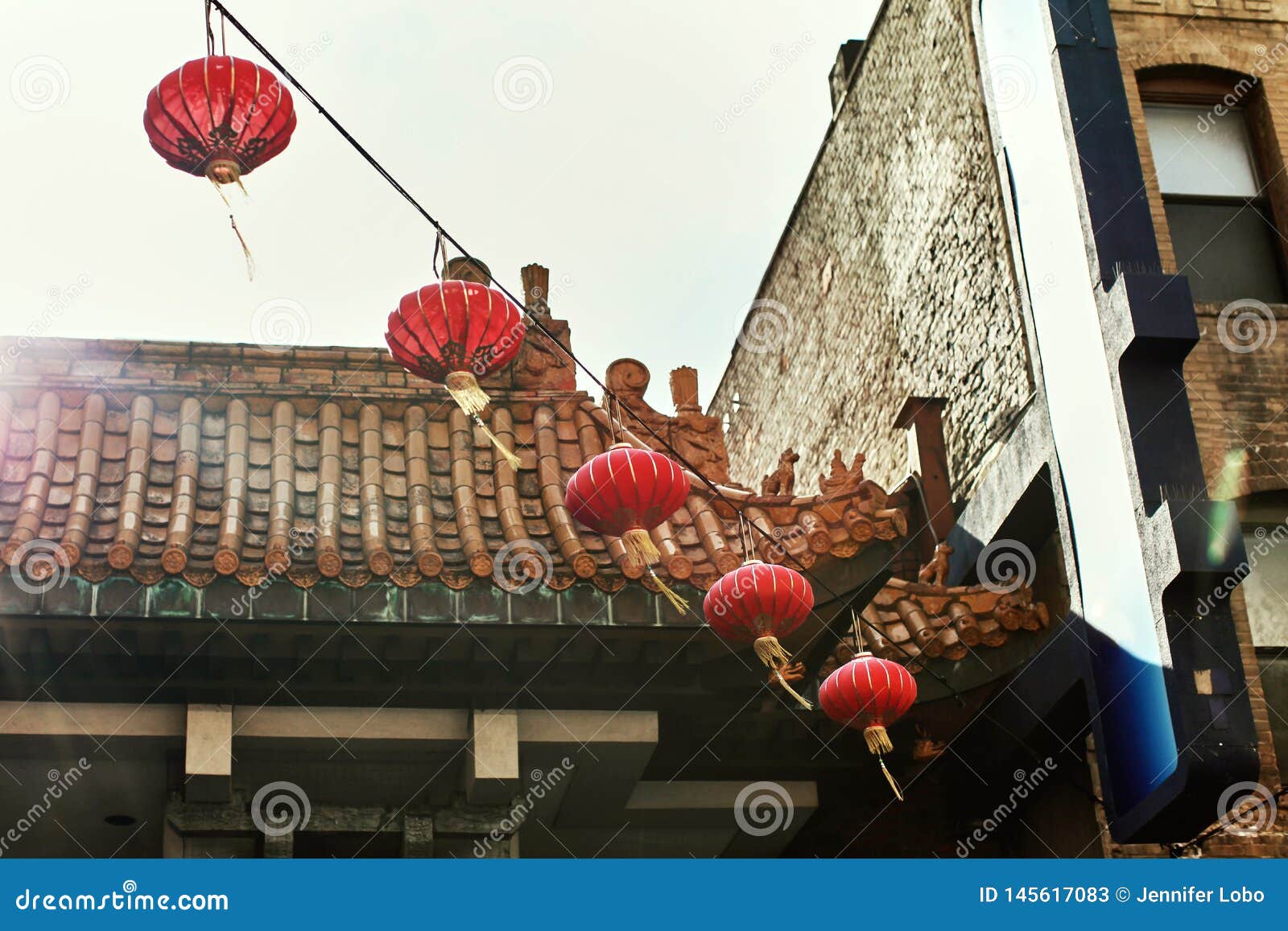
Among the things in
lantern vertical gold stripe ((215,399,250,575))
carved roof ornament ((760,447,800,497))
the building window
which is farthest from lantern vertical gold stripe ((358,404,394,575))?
the building window

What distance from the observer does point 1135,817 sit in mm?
9031

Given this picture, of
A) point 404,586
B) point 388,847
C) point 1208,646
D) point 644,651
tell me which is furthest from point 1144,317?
point 388,847

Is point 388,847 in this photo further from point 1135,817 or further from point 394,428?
→ point 1135,817

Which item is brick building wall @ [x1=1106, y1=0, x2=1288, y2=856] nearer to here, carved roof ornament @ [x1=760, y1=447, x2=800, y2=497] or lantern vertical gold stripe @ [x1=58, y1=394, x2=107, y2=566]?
carved roof ornament @ [x1=760, y1=447, x2=800, y2=497]

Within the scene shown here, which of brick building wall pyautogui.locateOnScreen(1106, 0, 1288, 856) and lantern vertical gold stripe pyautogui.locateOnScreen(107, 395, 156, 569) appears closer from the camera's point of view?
lantern vertical gold stripe pyautogui.locateOnScreen(107, 395, 156, 569)

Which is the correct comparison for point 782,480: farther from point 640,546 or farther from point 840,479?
point 640,546

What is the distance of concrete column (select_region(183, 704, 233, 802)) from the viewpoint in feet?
28.0

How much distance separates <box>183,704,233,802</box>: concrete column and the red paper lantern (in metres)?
2.90

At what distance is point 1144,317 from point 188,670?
18.8ft

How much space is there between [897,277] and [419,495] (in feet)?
20.7

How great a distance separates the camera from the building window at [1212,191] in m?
11.1

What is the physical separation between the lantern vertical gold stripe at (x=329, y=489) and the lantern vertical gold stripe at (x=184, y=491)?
2.27 feet

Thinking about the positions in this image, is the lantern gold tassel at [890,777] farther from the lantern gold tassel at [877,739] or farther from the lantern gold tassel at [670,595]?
the lantern gold tassel at [670,595]
